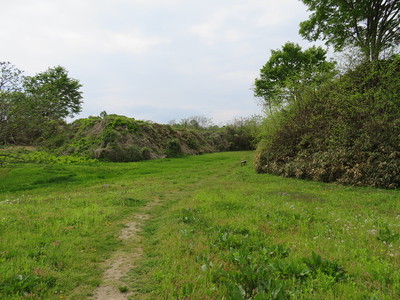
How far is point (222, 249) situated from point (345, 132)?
1692 centimetres

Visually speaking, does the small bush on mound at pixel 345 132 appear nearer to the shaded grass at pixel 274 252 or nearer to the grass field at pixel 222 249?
the grass field at pixel 222 249

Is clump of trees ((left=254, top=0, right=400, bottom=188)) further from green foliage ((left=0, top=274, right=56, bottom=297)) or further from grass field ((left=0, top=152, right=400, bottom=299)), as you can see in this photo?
green foliage ((left=0, top=274, right=56, bottom=297))

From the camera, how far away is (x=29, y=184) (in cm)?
1994

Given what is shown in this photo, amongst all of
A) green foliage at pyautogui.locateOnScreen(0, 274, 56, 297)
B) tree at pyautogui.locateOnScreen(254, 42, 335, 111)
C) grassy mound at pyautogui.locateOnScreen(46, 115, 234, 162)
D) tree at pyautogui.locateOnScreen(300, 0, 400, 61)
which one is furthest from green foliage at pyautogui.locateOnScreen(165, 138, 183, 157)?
green foliage at pyautogui.locateOnScreen(0, 274, 56, 297)

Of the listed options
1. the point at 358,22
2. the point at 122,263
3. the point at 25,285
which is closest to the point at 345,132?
the point at 358,22

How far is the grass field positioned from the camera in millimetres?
4359

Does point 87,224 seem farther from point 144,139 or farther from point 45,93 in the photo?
point 144,139

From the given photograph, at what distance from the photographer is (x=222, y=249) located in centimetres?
626

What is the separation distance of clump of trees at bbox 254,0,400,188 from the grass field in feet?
16.2

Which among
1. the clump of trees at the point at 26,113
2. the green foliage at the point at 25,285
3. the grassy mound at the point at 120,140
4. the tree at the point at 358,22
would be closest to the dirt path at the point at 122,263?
A: the green foliage at the point at 25,285

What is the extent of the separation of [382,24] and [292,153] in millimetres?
15138

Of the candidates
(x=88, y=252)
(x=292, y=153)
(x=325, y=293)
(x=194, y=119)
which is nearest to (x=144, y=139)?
(x=292, y=153)

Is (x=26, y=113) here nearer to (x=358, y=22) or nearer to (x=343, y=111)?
(x=343, y=111)

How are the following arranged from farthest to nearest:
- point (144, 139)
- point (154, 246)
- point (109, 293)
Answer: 1. point (144, 139)
2. point (154, 246)
3. point (109, 293)
